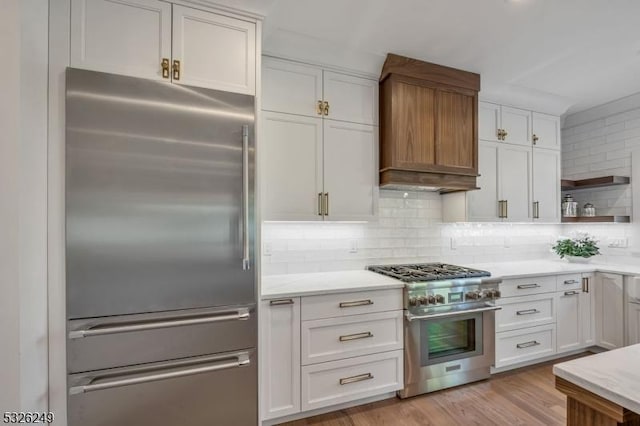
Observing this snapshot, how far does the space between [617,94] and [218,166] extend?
4.15 meters

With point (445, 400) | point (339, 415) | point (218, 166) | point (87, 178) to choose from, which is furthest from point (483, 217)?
point (87, 178)

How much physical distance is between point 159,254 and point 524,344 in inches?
121

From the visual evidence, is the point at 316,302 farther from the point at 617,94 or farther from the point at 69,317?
the point at 617,94

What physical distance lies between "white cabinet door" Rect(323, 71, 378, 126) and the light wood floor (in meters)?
2.21

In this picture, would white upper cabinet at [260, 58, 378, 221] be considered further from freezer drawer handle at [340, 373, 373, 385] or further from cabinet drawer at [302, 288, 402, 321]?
freezer drawer handle at [340, 373, 373, 385]

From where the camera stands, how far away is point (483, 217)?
117 inches

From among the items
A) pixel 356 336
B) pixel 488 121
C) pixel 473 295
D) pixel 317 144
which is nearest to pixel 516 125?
pixel 488 121

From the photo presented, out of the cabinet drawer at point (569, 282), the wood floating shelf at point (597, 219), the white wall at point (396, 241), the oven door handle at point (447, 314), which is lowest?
the oven door handle at point (447, 314)

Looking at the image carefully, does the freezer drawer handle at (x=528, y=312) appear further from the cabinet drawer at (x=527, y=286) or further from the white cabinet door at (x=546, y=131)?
the white cabinet door at (x=546, y=131)

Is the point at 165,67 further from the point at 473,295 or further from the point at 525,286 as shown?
the point at 525,286

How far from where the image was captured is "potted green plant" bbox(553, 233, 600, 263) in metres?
3.34

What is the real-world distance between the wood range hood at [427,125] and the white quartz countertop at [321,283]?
80 centimetres

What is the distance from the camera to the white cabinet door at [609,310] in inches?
113

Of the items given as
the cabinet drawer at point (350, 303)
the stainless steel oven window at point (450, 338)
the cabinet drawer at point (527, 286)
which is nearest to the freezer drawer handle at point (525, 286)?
the cabinet drawer at point (527, 286)
